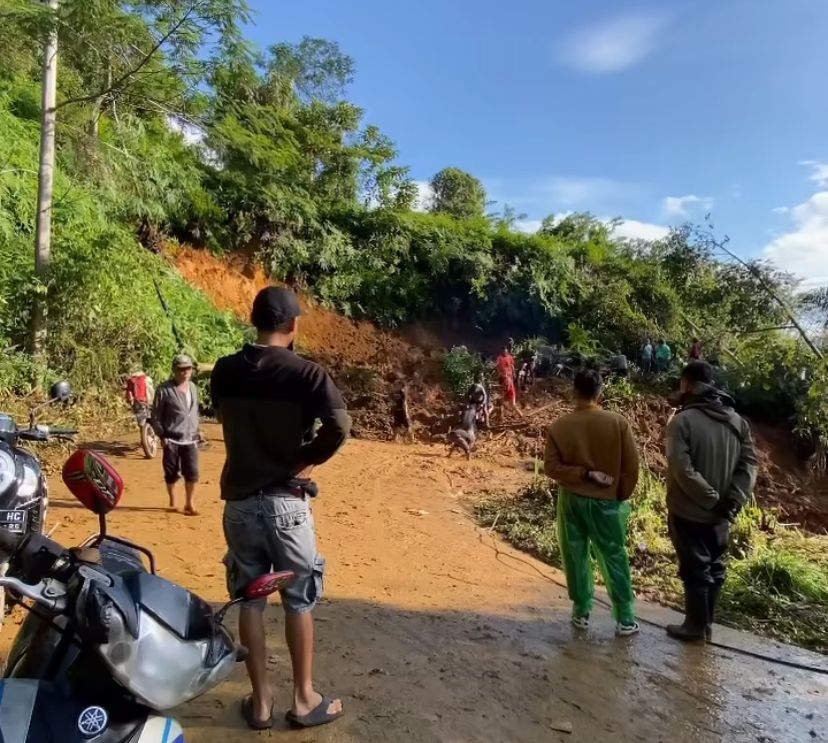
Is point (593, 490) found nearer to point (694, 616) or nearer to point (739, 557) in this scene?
point (694, 616)

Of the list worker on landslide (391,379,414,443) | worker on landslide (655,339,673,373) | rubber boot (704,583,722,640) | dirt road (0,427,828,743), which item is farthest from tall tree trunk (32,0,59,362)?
worker on landslide (655,339,673,373)

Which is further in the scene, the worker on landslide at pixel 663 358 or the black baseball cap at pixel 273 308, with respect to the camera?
the worker on landslide at pixel 663 358

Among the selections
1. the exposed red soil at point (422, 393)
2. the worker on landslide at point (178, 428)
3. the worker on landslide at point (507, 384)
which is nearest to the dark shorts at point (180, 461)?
the worker on landslide at point (178, 428)

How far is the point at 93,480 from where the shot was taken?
1752 millimetres

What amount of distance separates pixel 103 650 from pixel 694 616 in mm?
3967

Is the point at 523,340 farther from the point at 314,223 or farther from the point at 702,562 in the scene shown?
the point at 702,562

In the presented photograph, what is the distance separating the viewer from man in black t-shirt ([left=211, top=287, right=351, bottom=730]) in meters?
2.72

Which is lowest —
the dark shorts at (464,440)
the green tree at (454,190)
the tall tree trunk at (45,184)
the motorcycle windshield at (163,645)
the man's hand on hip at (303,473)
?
the dark shorts at (464,440)

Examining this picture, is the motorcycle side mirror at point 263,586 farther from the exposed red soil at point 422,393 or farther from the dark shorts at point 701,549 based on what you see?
the exposed red soil at point 422,393

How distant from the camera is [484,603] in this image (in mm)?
4855

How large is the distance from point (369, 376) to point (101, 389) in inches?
238

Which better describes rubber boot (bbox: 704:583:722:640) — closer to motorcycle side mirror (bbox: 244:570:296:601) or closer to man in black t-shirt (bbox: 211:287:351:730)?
man in black t-shirt (bbox: 211:287:351:730)

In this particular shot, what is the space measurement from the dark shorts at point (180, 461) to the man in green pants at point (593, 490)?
366 cm

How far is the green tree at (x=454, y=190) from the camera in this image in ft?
111
